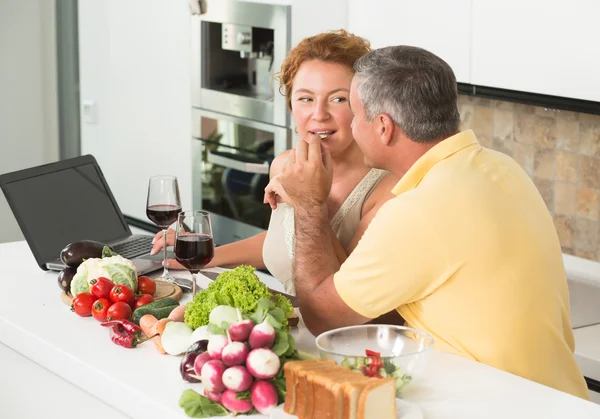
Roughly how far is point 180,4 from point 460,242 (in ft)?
9.35

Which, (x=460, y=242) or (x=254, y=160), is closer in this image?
(x=460, y=242)

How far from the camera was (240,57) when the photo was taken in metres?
4.15

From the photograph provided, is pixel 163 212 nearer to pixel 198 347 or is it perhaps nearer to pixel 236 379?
pixel 198 347

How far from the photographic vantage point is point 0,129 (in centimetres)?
532

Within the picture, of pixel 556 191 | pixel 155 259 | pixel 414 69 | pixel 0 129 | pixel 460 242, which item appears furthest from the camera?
pixel 0 129

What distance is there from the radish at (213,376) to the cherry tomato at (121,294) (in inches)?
20.9

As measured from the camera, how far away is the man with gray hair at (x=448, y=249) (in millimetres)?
1765

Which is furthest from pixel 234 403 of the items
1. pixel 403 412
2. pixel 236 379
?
pixel 403 412

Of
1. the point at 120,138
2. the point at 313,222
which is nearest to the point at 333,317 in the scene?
the point at 313,222

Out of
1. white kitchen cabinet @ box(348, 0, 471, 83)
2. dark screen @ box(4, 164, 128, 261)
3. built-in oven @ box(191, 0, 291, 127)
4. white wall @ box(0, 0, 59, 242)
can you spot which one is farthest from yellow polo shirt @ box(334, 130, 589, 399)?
white wall @ box(0, 0, 59, 242)

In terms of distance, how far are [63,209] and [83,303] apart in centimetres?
63

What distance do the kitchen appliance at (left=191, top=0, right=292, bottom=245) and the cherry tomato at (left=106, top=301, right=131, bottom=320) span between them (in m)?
1.98

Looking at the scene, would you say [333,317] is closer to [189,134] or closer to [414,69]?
[414,69]

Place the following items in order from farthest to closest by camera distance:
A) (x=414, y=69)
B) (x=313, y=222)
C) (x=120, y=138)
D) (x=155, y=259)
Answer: (x=120, y=138) → (x=155, y=259) → (x=313, y=222) → (x=414, y=69)
